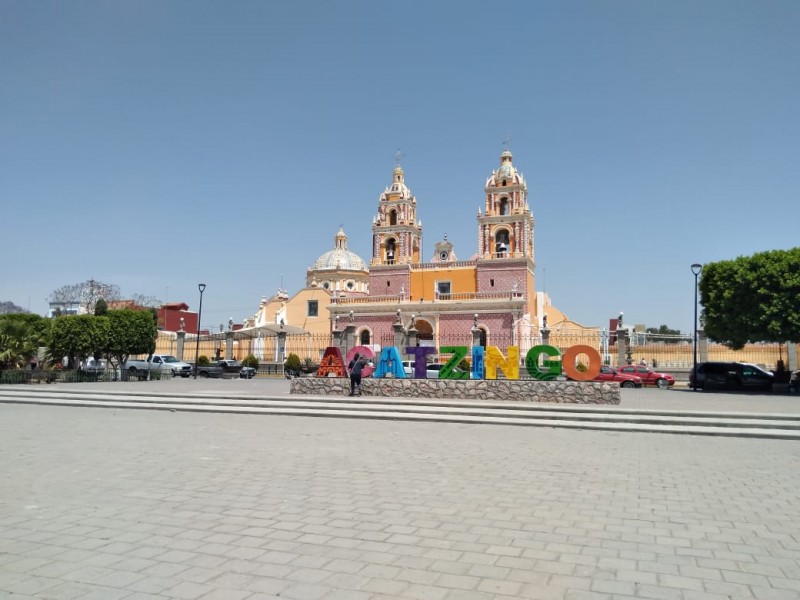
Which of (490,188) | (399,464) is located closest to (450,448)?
(399,464)

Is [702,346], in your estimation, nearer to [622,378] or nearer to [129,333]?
[622,378]

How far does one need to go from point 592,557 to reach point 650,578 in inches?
19.7

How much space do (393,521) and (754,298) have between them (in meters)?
23.3

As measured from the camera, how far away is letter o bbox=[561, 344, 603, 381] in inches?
694

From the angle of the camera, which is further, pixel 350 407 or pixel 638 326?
pixel 638 326

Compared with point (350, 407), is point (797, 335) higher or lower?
higher

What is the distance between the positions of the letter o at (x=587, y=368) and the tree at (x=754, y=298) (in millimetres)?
9870

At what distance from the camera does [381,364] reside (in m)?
19.4

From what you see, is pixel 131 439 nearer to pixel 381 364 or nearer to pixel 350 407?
pixel 350 407

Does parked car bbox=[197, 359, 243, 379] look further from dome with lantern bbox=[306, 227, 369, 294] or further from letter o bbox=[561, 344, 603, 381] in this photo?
dome with lantern bbox=[306, 227, 369, 294]

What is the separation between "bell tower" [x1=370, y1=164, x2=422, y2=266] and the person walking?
31.8 m

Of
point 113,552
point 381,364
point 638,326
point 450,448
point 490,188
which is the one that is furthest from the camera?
point 638,326

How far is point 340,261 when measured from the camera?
62250 millimetres

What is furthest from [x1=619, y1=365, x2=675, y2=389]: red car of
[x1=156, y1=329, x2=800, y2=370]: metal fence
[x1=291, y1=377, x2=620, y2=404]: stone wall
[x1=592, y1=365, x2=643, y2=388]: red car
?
[x1=291, y1=377, x2=620, y2=404]: stone wall
